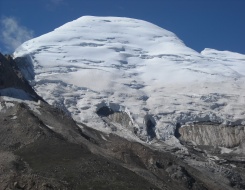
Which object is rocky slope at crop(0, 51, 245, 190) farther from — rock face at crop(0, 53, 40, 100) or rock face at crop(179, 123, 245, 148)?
rock face at crop(179, 123, 245, 148)

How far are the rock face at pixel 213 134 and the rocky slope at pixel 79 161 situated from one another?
1980cm

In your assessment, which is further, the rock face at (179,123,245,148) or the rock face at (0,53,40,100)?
the rock face at (179,123,245,148)

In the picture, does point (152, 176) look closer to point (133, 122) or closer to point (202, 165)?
point (202, 165)

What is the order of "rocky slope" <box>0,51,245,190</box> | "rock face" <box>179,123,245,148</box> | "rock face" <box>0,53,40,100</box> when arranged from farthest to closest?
"rock face" <box>179,123,245,148</box> → "rock face" <box>0,53,40,100</box> → "rocky slope" <box>0,51,245,190</box>

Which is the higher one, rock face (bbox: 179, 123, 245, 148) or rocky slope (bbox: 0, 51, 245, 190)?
rocky slope (bbox: 0, 51, 245, 190)

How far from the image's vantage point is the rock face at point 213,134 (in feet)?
598

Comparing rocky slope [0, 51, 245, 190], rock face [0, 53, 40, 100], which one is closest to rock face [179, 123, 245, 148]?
rocky slope [0, 51, 245, 190]

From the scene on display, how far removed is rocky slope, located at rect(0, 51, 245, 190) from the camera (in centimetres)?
8219

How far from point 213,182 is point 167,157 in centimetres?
1185

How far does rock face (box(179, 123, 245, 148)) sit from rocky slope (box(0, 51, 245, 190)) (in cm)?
1980

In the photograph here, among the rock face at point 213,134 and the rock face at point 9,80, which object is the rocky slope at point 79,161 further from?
the rock face at point 213,134

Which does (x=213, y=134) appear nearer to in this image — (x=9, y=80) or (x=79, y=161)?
(x=9, y=80)

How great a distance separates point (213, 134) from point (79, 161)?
103 meters

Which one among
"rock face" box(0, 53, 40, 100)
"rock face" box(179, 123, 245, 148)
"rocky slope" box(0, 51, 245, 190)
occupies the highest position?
"rock face" box(0, 53, 40, 100)
